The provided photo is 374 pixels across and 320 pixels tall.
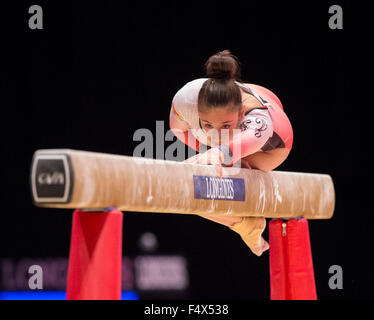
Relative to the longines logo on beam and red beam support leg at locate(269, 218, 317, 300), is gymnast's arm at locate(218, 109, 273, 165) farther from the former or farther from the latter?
the longines logo on beam

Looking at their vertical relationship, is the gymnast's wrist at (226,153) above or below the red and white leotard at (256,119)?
below

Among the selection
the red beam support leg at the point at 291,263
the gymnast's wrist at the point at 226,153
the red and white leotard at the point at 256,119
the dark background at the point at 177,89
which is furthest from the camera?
the dark background at the point at 177,89

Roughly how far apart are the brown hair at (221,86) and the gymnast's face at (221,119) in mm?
19

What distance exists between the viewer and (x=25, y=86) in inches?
173

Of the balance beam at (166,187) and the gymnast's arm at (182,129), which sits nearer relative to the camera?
the balance beam at (166,187)

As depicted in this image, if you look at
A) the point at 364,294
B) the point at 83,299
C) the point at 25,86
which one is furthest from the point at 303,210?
the point at 25,86

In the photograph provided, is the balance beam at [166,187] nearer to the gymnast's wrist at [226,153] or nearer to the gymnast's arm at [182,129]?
the gymnast's wrist at [226,153]

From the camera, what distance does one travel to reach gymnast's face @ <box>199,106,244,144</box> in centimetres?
251

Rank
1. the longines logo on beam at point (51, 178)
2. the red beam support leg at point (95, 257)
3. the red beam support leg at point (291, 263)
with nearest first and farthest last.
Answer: the longines logo on beam at point (51, 178) < the red beam support leg at point (95, 257) < the red beam support leg at point (291, 263)

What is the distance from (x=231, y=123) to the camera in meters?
2.56

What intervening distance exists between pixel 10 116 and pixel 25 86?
25 cm

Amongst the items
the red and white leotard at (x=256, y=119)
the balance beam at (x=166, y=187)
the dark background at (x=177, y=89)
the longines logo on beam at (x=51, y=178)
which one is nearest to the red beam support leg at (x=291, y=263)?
the balance beam at (x=166, y=187)

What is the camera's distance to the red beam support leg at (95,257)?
2.01 m

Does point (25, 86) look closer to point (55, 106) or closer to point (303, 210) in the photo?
point (55, 106)
